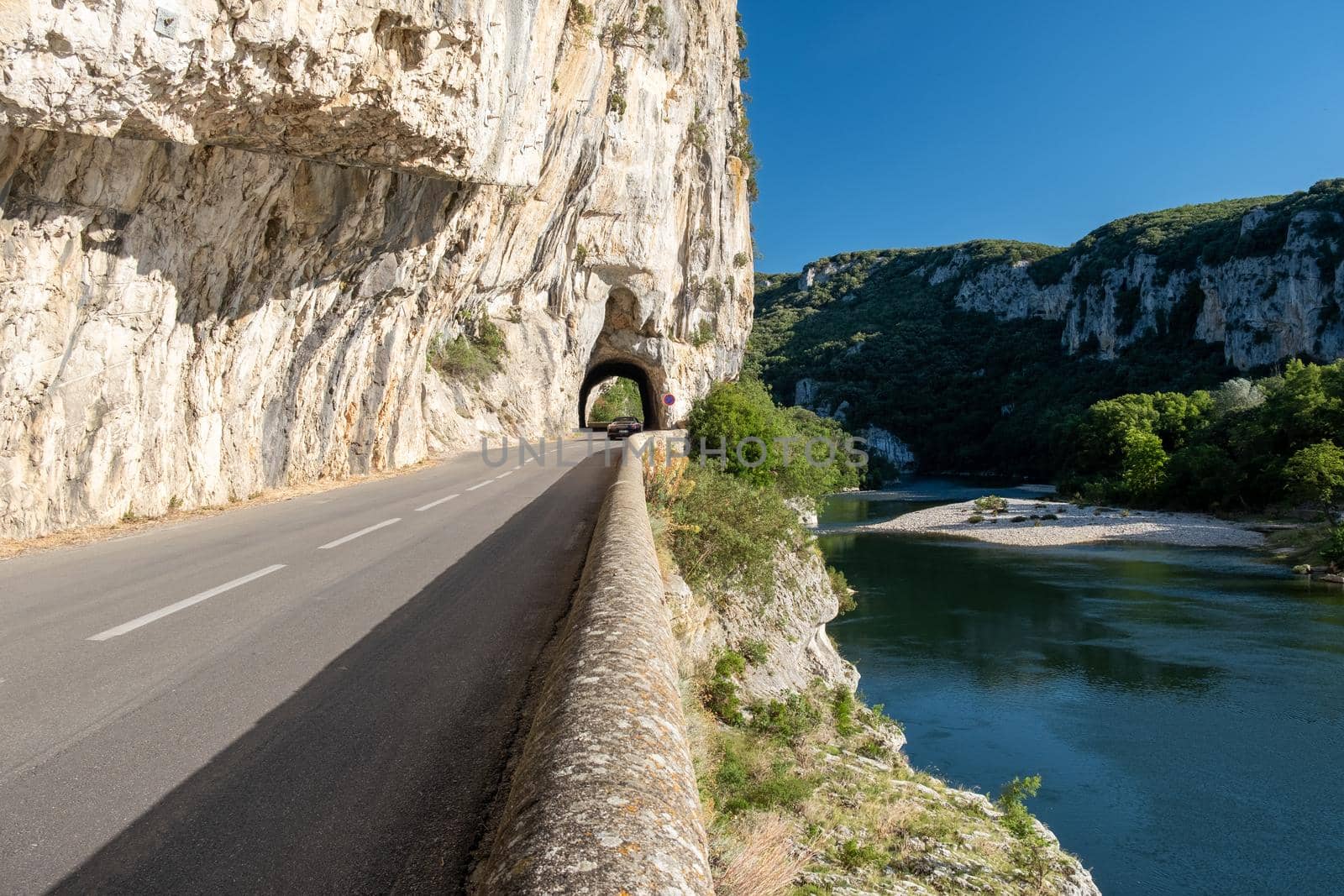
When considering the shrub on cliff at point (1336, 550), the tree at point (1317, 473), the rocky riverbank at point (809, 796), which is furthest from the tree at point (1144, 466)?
the rocky riverbank at point (809, 796)

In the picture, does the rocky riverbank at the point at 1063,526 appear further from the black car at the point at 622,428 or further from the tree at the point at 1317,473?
the black car at the point at 622,428

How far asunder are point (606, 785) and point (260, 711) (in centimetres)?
239

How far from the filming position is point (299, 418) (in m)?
17.4

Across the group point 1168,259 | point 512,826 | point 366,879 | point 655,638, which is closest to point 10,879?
point 366,879

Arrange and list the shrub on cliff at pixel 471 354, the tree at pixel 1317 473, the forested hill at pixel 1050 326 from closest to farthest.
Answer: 1. the shrub on cliff at pixel 471 354
2. the tree at pixel 1317 473
3. the forested hill at pixel 1050 326

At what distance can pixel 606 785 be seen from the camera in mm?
2590

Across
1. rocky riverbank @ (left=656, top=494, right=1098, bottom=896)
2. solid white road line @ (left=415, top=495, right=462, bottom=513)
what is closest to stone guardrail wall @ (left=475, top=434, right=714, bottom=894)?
rocky riverbank @ (left=656, top=494, right=1098, bottom=896)

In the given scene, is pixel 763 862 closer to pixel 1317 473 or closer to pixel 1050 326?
pixel 1317 473

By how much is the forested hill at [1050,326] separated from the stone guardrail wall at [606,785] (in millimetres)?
77979

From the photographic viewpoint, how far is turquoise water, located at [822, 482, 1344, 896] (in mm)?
12578

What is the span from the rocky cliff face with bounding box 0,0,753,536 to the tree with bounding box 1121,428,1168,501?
147ft

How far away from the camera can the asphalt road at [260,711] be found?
9.23 feet

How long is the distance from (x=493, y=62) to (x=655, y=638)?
1342 centimetres

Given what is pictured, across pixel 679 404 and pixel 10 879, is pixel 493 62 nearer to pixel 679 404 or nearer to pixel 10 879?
pixel 10 879
